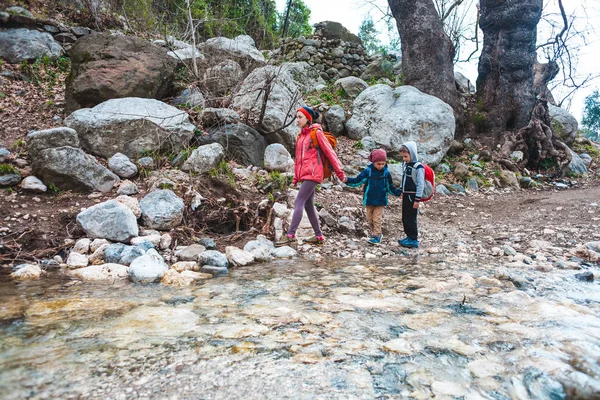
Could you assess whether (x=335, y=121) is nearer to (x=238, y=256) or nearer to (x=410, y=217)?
(x=410, y=217)

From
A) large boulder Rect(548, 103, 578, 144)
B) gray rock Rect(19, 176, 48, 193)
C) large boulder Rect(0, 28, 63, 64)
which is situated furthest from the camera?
large boulder Rect(548, 103, 578, 144)

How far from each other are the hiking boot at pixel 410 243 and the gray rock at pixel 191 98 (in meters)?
4.68

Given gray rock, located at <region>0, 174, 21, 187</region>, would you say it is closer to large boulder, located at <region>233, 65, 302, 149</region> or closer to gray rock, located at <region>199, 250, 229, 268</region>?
gray rock, located at <region>199, 250, 229, 268</region>

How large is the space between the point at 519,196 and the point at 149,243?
24.6 ft

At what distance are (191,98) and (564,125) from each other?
11396 mm

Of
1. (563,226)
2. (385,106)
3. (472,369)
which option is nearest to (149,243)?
(472,369)

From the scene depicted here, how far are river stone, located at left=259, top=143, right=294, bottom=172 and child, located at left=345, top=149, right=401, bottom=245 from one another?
184 cm

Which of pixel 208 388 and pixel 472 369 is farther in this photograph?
pixel 472 369

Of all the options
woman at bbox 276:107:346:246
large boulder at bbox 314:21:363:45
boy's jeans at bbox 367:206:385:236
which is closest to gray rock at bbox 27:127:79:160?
woman at bbox 276:107:346:246

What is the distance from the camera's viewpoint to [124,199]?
479 centimetres

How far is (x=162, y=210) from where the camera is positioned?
476 centimetres

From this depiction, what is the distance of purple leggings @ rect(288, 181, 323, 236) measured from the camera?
4.80 metres

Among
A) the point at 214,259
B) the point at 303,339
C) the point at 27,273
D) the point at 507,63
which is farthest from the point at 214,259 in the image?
the point at 507,63

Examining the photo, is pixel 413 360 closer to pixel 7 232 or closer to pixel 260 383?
pixel 260 383
